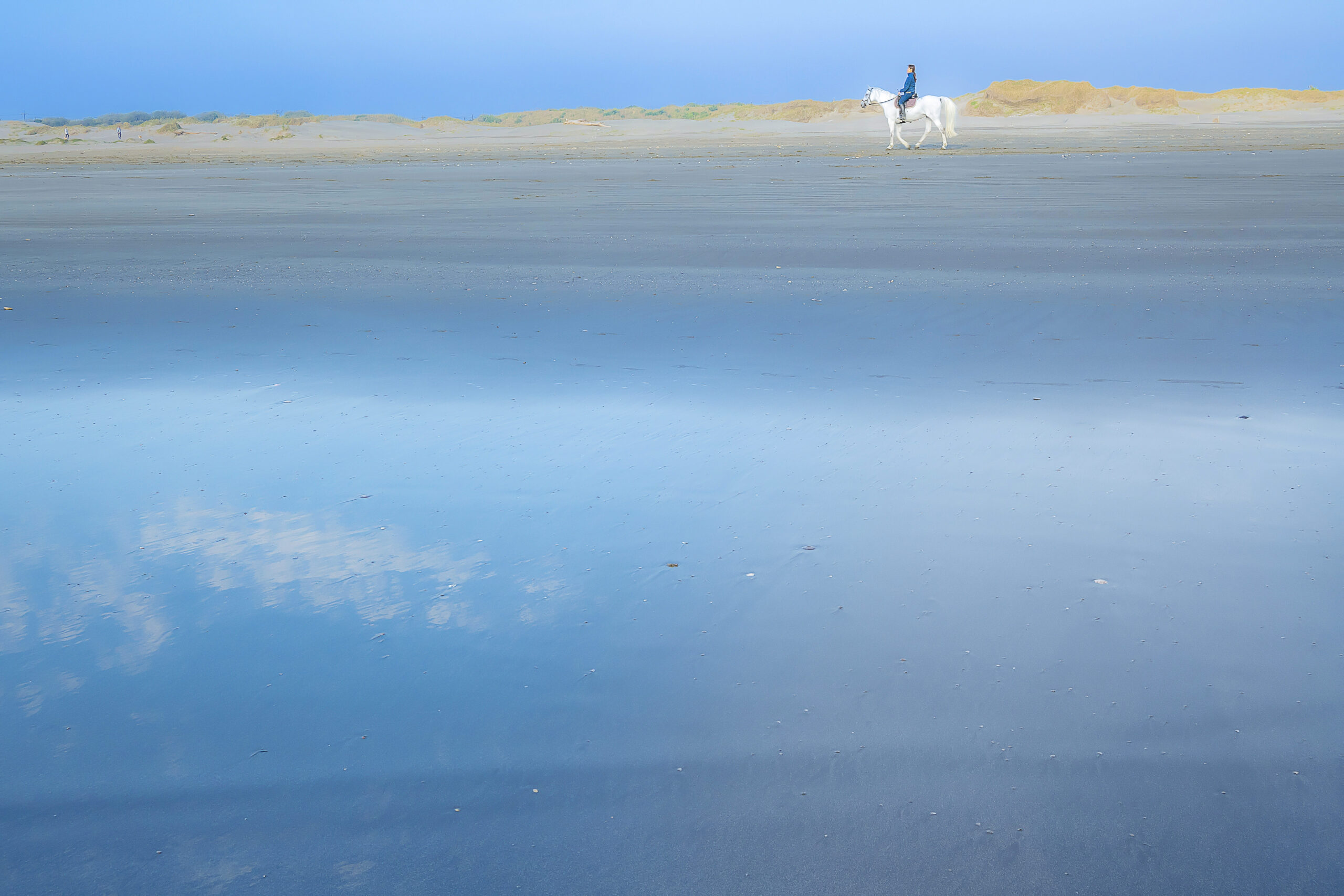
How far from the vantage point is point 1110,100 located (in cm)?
6328

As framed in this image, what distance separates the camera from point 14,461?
3969mm

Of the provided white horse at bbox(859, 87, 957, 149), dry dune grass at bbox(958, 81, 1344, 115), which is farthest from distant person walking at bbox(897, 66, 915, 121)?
dry dune grass at bbox(958, 81, 1344, 115)

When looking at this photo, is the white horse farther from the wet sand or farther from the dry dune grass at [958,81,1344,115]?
the dry dune grass at [958,81,1344,115]

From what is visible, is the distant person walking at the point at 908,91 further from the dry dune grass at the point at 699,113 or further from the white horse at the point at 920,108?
the dry dune grass at the point at 699,113

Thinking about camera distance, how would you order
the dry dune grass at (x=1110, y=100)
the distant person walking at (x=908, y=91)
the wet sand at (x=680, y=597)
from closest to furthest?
1. the wet sand at (x=680, y=597)
2. the distant person walking at (x=908, y=91)
3. the dry dune grass at (x=1110, y=100)

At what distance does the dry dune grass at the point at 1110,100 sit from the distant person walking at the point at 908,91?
36185mm

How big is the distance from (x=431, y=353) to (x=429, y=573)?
285 centimetres

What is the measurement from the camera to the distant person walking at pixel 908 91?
81.8 feet

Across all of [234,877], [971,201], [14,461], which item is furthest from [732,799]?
[971,201]

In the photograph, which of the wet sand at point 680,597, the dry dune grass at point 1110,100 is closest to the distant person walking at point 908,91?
the wet sand at point 680,597

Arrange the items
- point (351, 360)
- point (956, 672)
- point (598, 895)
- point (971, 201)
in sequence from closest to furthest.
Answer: point (598, 895), point (956, 672), point (351, 360), point (971, 201)

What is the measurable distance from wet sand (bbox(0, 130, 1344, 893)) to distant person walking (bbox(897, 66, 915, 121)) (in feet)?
64.8

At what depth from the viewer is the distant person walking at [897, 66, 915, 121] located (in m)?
24.9

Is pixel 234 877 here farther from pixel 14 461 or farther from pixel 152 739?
pixel 14 461
